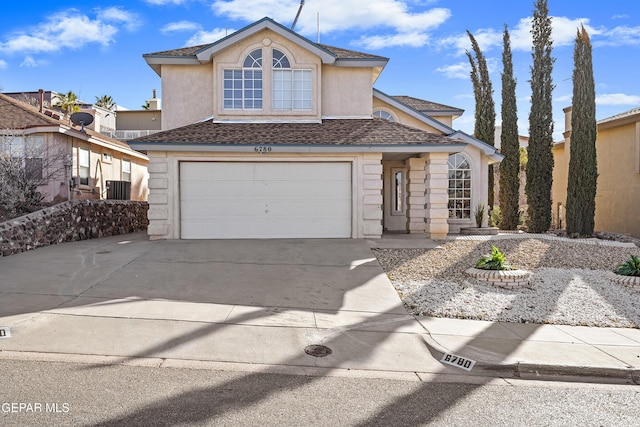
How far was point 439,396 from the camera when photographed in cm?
475

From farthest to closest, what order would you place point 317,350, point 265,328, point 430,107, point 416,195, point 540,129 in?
1. point 430,107
2. point 540,129
3. point 416,195
4. point 265,328
5. point 317,350

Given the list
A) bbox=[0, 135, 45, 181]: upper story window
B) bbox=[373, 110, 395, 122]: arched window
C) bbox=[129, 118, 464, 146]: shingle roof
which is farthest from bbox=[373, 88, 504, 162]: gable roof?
bbox=[0, 135, 45, 181]: upper story window

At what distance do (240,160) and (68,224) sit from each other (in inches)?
228

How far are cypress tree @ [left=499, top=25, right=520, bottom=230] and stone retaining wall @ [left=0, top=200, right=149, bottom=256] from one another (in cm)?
1749

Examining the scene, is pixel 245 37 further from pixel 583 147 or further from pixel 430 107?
pixel 583 147

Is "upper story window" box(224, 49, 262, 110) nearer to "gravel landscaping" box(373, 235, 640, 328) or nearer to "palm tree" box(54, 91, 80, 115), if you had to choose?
"gravel landscaping" box(373, 235, 640, 328)

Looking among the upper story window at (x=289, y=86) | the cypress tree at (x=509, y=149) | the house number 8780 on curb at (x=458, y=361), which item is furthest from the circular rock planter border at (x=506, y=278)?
the cypress tree at (x=509, y=149)

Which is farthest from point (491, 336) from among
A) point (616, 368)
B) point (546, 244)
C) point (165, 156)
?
point (165, 156)

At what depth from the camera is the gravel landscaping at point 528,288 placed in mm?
7965

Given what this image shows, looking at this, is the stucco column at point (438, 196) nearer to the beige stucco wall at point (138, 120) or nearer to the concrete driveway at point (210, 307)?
the concrete driveway at point (210, 307)

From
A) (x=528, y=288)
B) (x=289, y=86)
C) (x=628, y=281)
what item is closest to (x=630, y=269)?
(x=628, y=281)

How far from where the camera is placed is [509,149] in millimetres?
22141

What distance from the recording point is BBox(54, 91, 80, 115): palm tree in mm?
28794

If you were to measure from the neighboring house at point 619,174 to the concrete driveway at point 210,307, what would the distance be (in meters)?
14.4
